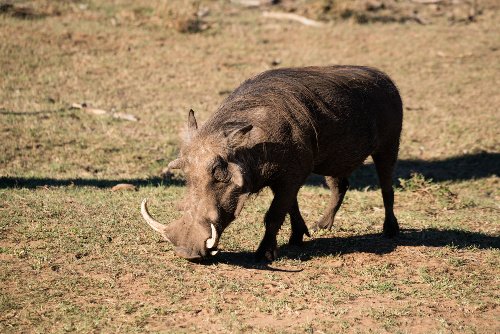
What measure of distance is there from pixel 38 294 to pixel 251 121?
1.88 m

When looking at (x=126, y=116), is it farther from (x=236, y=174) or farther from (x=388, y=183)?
(x=236, y=174)

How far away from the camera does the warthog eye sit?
16.8 feet

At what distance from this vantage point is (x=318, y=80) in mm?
6016

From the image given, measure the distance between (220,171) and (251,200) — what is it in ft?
7.85

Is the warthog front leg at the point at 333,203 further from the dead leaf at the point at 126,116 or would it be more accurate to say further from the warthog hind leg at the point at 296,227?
the dead leaf at the point at 126,116

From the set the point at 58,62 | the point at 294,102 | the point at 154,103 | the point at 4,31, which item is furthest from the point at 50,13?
the point at 294,102

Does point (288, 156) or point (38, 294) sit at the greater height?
point (288, 156)

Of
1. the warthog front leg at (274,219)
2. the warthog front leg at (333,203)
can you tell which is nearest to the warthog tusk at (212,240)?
the warthog front leg at (274,219)

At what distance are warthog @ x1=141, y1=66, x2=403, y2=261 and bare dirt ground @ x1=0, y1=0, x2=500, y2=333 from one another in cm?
32

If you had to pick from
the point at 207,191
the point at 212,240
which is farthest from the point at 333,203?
the point at 212,240

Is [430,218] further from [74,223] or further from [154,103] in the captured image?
[154,103]

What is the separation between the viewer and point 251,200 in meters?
7.48

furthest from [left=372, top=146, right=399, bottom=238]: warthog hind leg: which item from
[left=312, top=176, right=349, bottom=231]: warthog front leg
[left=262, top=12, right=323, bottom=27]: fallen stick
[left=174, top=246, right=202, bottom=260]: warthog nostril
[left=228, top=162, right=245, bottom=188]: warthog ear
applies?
[left=262, top=12, right=323, bottom=27]: fallen stick

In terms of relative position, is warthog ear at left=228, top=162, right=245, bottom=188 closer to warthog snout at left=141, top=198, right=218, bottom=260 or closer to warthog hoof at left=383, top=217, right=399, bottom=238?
warthog snout at left=141, top=198, right=218, bottom=260
